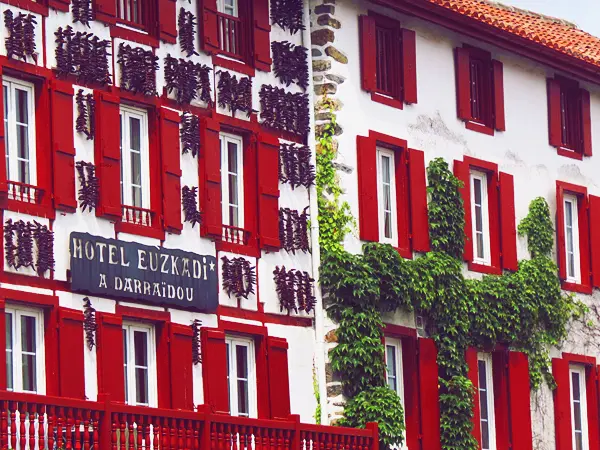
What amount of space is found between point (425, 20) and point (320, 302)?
5.95 m

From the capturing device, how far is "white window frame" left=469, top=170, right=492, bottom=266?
40562 mm

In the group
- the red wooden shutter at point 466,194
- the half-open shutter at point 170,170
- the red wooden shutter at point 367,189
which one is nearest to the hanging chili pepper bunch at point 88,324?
the half-open shutter at point 170,170

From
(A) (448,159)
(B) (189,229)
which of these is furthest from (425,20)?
(B) (189,229)

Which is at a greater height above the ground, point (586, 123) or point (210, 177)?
point (586, 123)

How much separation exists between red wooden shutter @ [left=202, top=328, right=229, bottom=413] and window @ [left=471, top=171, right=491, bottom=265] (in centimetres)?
741

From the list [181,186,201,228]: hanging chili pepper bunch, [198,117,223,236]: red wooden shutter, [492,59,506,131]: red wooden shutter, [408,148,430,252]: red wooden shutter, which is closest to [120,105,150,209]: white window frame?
[181,186,201,228]: hanging chili pepper bunch

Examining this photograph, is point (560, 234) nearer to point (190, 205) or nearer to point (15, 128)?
point (190, 205)

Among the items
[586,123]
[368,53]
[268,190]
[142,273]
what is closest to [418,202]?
[368,53]

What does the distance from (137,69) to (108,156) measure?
1507 mm

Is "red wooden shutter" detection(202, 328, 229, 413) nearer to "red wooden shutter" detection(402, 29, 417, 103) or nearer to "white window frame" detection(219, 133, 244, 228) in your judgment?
"white window frame" detection(219, 133, 244, 228)

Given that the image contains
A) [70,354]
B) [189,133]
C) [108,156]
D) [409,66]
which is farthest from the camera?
[409,66]

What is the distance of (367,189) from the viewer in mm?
37750

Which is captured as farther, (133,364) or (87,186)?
(133,364)

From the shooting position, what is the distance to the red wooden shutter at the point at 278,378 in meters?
35.3
